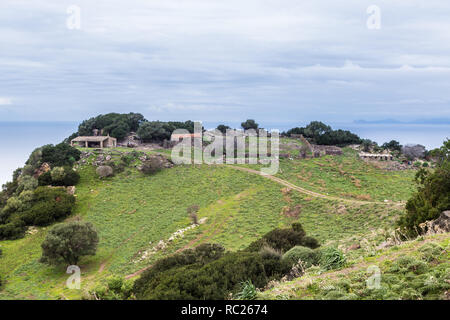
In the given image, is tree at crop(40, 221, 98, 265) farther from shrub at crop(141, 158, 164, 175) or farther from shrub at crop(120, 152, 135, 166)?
shrub at crop(120, 152, 135, 166)

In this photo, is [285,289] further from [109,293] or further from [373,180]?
[373,180]

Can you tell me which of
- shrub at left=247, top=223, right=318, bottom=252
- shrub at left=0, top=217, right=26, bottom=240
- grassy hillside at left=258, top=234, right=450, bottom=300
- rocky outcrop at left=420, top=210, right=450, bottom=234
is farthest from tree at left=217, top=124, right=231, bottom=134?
grassy hillside at left=258, top=234, right=450, bottom=300

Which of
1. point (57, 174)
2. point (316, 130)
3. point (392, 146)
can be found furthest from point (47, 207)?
point (392, 146)

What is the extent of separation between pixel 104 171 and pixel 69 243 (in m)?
25.2

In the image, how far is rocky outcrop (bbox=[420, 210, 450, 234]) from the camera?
16875 mm

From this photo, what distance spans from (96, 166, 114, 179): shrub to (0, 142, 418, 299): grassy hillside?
3.60 feet

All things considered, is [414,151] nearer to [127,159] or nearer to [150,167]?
[150,167]

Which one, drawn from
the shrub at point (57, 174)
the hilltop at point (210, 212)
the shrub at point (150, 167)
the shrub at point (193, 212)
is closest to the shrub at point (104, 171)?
the hilltop at point (210, 212)

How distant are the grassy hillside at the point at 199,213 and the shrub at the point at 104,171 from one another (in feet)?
3.60

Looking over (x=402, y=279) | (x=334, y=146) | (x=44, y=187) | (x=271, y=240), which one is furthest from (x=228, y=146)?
(x=402, y=279)

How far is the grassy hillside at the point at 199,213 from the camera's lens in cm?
3066

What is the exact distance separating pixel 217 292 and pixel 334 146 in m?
64.9

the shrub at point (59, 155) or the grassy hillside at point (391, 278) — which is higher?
the shrub at point (59, 155)

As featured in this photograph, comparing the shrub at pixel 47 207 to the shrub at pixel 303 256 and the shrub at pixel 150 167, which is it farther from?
the shrub at pixel 303 256
